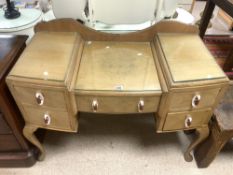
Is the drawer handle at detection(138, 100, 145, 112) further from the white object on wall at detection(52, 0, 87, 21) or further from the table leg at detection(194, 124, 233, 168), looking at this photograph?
the white object on wall at detection(52, 0, 87, 21)

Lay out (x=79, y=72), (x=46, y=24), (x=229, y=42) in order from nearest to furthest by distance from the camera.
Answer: (x=79, y=72), (x=46, y=24), (x=229, y=42)

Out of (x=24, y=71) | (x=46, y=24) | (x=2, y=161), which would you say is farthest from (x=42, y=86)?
(x=2, y=161)

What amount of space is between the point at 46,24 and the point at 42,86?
0.41 m

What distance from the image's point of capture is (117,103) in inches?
34.6

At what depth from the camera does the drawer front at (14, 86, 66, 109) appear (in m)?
0.81

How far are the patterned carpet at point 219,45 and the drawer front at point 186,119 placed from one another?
41.1 inches

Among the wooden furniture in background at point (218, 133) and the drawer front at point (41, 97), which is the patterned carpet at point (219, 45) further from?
the drawer front at point (41, 97)

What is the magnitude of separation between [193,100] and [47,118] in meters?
0.65

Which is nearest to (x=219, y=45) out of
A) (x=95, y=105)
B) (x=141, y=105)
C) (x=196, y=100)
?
(x=196, y=100)

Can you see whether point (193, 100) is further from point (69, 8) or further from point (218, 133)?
point (69, 8)

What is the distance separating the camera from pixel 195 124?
3.23ft

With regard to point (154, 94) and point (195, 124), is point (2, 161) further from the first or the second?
point (195, 124)

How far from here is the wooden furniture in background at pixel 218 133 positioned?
3.26ft

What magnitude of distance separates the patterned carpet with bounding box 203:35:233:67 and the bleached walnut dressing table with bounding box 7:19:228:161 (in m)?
0.95
